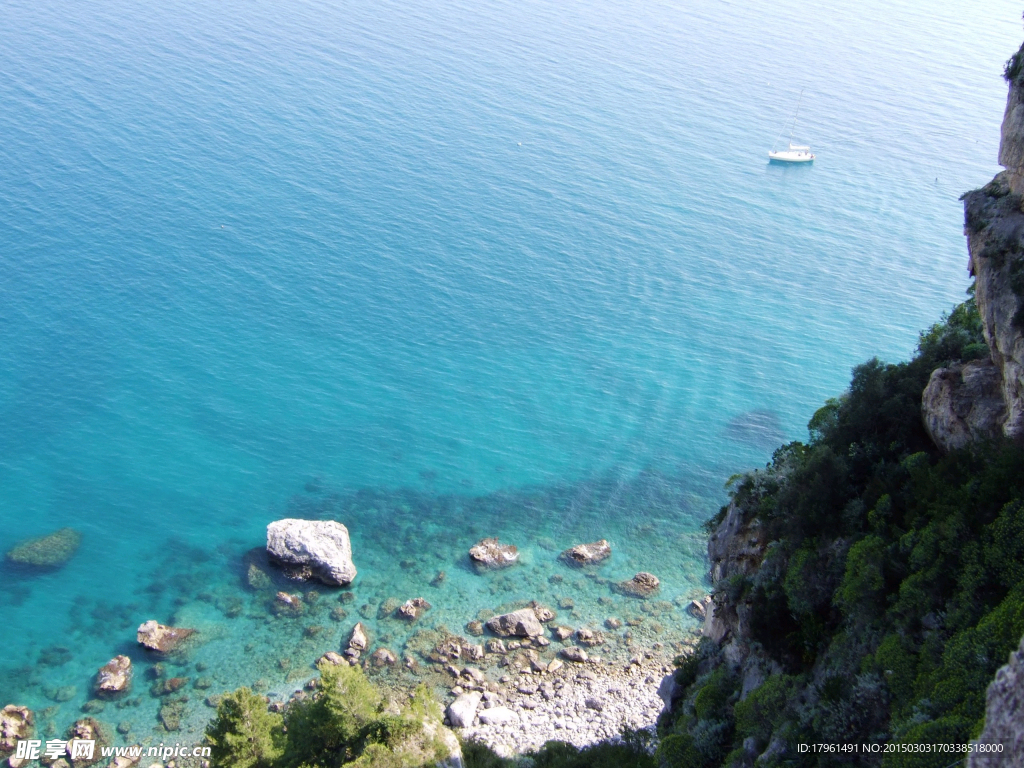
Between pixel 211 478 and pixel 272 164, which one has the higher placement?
pixel 272 164

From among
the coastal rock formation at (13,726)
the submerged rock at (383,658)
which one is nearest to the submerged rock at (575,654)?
the submerged rock at (383,658)

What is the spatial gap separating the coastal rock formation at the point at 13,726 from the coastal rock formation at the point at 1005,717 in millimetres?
42007

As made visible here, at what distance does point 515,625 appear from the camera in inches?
1793

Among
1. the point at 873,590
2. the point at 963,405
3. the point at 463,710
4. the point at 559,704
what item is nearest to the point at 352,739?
the point at 463,710

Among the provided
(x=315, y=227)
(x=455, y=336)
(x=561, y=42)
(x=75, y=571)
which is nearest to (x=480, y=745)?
(x=75, y=571)

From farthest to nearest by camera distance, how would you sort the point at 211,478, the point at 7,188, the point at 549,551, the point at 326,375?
the point at 7,188, the point at 326,375, the point at 211,478, the point at 549,551

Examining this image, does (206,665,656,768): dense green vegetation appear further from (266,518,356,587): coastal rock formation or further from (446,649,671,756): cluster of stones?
(266,518,356,587): coastal rock formation

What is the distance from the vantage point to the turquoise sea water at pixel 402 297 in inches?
2030

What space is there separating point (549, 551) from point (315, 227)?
51944 millimetres

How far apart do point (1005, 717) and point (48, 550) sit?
2136 inches

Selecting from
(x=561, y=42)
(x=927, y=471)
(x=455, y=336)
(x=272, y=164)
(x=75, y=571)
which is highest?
(x=561, y=42)

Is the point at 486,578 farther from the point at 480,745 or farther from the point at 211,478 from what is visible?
the point at 211,478

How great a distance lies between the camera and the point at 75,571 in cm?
4934

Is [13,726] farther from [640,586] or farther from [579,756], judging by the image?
[640,586]
